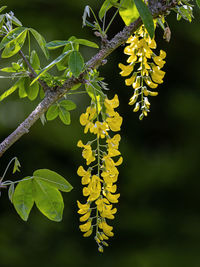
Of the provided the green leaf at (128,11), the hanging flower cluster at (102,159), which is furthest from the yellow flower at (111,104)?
the green leaf at (128,11)

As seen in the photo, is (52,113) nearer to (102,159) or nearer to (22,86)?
(22,86)

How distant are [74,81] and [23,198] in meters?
0.17

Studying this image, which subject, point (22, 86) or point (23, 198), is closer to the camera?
point (23, 198)

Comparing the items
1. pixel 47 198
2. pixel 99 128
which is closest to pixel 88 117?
pixel 99 128

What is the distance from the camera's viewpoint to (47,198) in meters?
0.57

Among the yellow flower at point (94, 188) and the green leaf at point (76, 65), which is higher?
the green leaf at point (76, 65)

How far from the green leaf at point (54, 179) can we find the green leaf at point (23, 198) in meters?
0.02

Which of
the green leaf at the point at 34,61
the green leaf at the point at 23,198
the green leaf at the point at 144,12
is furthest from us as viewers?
the green leaf at the point at 34,61

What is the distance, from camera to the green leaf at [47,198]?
1.86ft

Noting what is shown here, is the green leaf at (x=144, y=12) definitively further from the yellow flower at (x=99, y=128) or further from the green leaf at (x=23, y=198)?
the green leaf at (x=23, y=198)

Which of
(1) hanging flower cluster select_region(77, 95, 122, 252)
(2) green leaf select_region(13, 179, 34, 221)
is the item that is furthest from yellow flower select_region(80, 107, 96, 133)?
(2) green leaf select_region(13, 179, 34, 221)

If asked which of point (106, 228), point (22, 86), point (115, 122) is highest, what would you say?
point (22, 86)

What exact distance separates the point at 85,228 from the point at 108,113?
0.16 m

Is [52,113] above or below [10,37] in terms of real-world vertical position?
below
